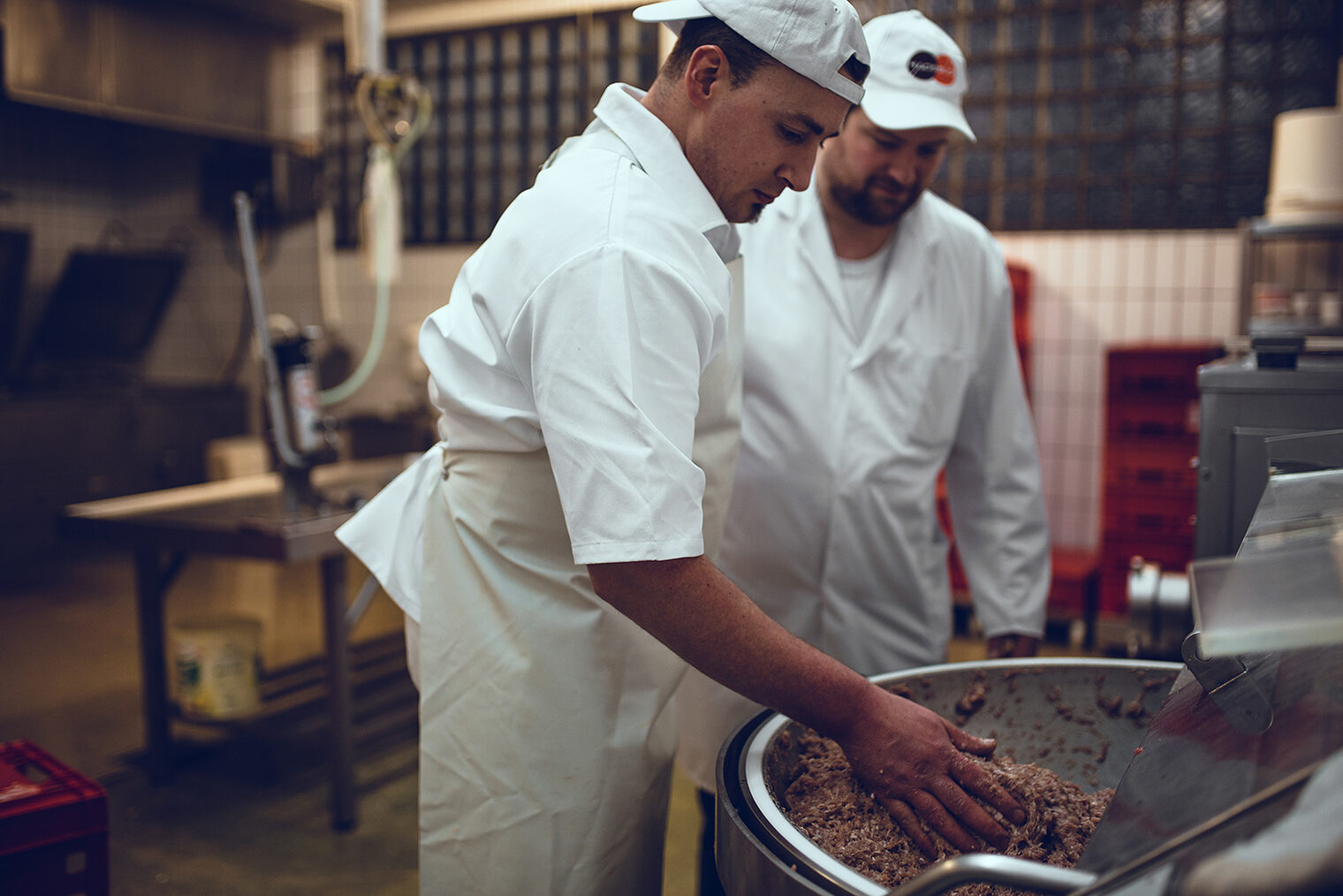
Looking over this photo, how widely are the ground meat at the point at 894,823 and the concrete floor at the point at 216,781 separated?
4.78ft

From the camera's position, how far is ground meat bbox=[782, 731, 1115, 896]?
33.5 inches

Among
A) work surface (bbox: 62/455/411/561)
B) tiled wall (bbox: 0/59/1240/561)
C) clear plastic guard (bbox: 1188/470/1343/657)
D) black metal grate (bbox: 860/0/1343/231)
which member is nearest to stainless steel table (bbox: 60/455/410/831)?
work surface (bbox: 62/455/411/561)

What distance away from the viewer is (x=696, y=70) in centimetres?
97

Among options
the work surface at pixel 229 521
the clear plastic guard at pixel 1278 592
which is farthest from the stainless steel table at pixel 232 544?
the clear plastic guard at pixel 1278 592

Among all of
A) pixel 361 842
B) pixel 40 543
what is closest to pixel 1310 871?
pixel 361 842

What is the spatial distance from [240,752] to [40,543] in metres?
2.72

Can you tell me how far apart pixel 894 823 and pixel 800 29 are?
0.73 meters

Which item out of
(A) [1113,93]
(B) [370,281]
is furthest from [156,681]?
(A) [1113,93]

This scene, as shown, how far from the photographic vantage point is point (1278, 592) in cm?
56

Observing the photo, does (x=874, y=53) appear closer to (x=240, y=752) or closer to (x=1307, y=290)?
(x=240, y=752)

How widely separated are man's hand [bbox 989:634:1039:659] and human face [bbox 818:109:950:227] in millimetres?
671

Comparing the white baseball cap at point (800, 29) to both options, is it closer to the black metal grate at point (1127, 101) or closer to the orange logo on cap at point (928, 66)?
the orange logo on cap at point (928, 66)

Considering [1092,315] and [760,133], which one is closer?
[760,133]

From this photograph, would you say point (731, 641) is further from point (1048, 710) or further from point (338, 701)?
point (338, 701)
